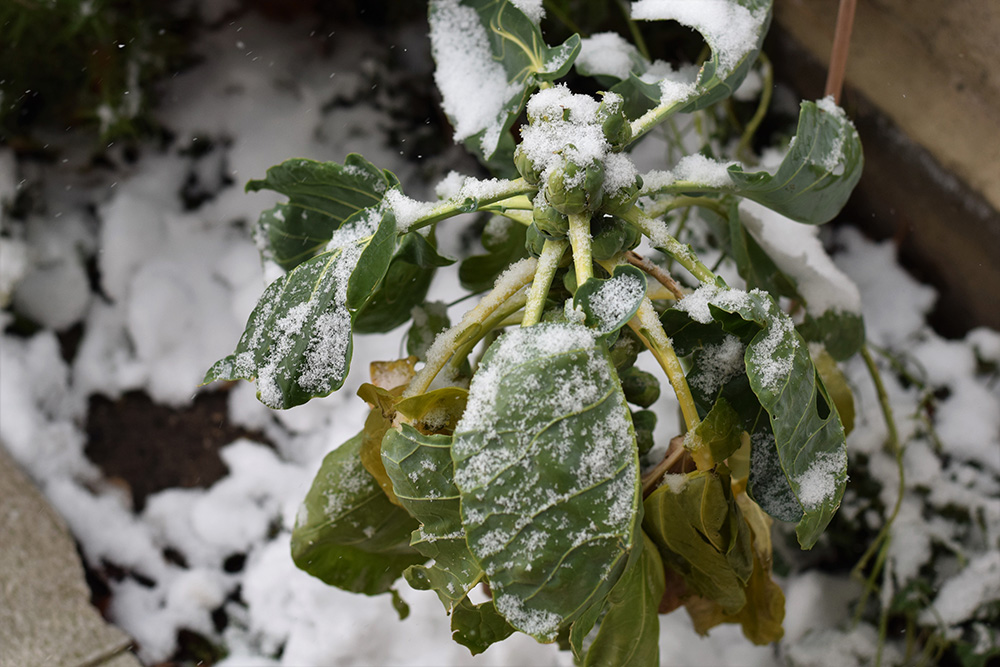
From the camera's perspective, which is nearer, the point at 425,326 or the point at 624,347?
the point at 624,347

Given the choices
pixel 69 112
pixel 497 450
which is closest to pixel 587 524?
pixel 497 450

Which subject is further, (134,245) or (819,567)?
(134,245)

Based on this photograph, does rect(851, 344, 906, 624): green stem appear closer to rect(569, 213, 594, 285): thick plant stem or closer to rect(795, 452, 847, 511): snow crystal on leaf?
rect(795, 452, 847, 511): snow crystal on leaf

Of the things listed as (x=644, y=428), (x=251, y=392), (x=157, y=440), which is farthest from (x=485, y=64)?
(x=157, y=440)

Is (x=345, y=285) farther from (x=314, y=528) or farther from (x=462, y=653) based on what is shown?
(x=462, y=653)

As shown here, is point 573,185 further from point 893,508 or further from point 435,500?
point 893,508

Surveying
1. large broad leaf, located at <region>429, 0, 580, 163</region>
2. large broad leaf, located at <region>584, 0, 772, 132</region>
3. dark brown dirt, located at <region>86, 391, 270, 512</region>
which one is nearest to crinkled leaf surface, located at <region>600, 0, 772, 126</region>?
large broad leaf, located at <region>584, 0, 772, 132</region>

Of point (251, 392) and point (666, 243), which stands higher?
point (666, 243)

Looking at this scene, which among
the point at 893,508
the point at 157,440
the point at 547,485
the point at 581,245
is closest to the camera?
the point at 547,485
